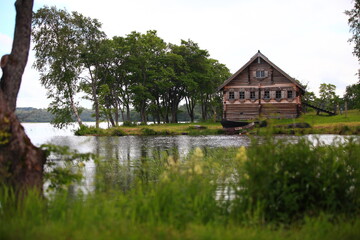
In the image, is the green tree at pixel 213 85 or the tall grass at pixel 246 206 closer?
the tall grass at pixel 246 206

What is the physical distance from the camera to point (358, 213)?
5762 mm

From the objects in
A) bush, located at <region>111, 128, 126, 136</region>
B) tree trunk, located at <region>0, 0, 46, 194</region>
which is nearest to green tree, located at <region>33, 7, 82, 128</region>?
bush, located at <region>111, 128, 126, 136</region>

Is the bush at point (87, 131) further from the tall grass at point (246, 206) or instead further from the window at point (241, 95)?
the tall grass at point (246, 206)

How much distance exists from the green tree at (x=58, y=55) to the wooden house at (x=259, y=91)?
57.5 feet

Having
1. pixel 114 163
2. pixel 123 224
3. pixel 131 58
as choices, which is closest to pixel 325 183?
pixel 123 224

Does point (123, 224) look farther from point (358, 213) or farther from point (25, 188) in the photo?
point (358, 213)

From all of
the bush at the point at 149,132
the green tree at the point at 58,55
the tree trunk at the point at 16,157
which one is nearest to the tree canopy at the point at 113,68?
the green tree at the point at 58,55

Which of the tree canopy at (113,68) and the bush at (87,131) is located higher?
the tree canopy at (113,68)

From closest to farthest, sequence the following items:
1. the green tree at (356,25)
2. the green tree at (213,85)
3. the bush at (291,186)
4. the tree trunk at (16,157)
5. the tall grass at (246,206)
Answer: the tall grass at (246,206) < the bush at (291,186) < the tree trunk at (16,157) < the green tree at (356,25) < the green tree at (213,85)

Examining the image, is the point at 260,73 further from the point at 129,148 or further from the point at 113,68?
the point at 129,148

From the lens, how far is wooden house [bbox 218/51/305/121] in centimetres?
4412

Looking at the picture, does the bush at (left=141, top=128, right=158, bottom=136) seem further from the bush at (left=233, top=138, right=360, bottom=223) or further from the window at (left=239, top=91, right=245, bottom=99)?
the bush at (left=233, top=138, right=360, bottom=223)

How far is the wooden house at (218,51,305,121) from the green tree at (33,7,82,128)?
17535 mm

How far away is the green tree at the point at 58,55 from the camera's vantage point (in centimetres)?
4147
